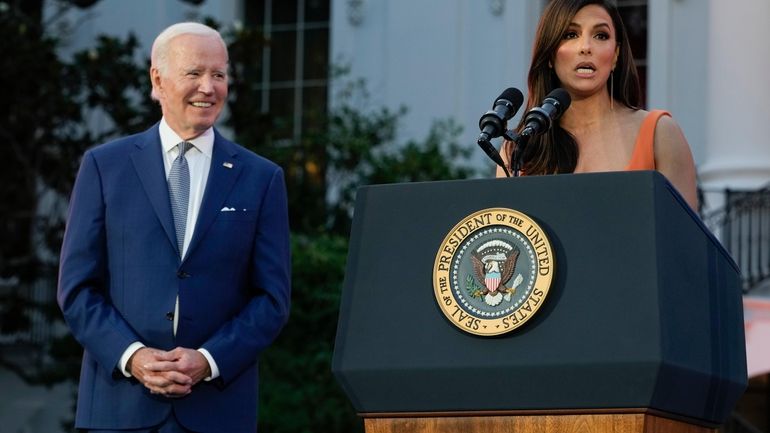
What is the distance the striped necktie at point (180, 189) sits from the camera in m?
4.53

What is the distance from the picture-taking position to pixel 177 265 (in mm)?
4461

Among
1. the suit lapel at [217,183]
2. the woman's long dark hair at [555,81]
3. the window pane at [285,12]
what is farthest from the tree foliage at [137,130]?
the woman's long dark hair at [555,81]

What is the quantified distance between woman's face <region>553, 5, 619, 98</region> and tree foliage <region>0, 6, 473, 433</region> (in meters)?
8.35

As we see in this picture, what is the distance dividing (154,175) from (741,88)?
32.8ft

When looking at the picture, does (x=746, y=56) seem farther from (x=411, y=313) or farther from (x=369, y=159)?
(x=411, y=313)

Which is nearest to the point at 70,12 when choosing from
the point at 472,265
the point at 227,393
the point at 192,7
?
the point at 192,7

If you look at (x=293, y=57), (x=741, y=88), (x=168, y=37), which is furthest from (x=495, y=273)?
(x=293, y=57)

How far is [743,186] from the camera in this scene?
13.5 meters

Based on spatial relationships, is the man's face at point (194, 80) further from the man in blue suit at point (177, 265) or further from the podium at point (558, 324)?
the podium at point (558, 324)

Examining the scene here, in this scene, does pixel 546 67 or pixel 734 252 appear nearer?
pixel 546 67

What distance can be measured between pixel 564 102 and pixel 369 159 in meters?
9.85

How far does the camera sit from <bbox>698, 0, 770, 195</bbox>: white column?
13773mm

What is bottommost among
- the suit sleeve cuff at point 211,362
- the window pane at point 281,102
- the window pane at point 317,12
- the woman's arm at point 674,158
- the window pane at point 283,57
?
the suit sleeve cuff at point 211,362

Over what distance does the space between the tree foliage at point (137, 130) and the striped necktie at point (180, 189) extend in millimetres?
7688
